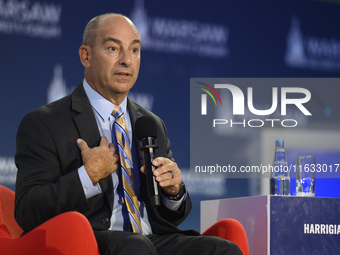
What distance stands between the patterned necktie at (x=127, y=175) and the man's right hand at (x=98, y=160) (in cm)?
7

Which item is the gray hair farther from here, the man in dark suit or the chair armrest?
the chair armrest

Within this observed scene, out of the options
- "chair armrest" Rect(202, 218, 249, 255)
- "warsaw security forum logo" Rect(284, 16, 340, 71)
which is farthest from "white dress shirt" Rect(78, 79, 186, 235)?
"warsaw security forum logo" Rect(284, 16, 340, 71)

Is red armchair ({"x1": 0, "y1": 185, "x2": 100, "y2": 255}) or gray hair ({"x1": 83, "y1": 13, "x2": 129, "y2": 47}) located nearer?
red armchair ({"x1": 0, "y1": 185, "x2": 100, "y2": 255})

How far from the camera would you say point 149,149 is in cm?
144

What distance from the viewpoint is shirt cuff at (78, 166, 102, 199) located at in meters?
1.45

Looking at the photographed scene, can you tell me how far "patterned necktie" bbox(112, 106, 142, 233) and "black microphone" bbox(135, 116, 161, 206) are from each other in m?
0.13

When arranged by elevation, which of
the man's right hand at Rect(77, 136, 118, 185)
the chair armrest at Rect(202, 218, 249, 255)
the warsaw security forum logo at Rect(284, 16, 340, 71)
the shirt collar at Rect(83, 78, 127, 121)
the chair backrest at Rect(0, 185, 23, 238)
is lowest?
the chair armrest at Rect(202, 218, 249, 255)

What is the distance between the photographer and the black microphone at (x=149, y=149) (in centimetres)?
137

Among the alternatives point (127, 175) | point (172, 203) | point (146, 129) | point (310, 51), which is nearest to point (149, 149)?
point (146, 129)

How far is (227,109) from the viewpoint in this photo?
4.28 m

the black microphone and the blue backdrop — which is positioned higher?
the blue backdrop

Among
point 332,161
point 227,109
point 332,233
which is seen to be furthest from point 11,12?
point 332,161

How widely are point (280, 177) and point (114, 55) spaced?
4.14ft

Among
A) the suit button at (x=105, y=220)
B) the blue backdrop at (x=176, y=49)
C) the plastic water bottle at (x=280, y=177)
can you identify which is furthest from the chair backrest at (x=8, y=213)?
the blue backdrop at (x=176, y=49)
